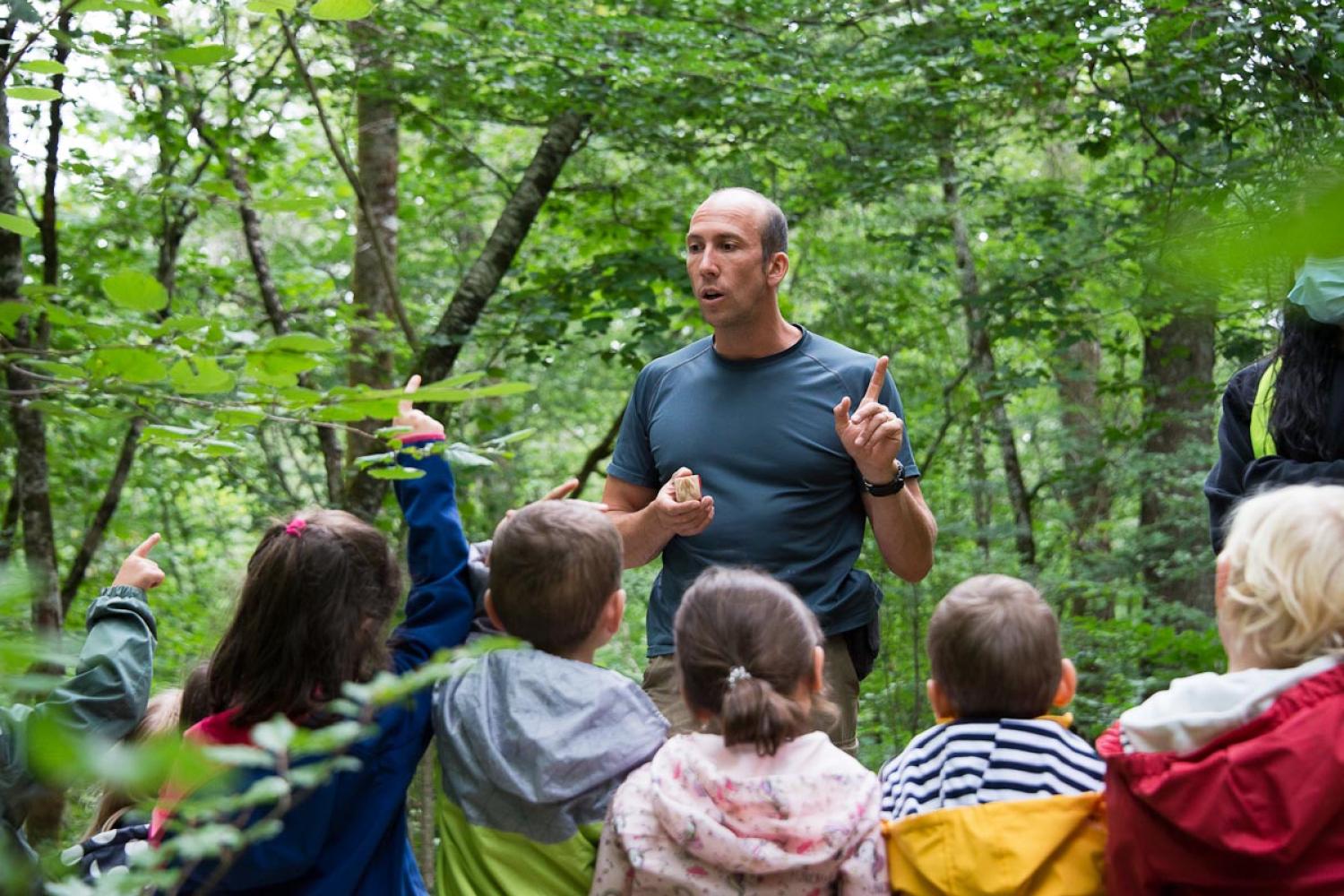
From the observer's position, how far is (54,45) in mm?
3135

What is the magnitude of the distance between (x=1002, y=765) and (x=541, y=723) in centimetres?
79

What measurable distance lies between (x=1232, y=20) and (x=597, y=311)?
323 cm

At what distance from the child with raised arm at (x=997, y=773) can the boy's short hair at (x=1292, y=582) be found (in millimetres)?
291

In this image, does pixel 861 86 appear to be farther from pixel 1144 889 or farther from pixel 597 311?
pixel 1144 889

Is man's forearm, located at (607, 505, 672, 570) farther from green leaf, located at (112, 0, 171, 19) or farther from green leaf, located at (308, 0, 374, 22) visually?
green leaf, located at (112, 0, 171, 19)

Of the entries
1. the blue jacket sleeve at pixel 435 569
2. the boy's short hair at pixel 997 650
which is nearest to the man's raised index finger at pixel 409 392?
the blue jacket sleeve at pixel 435 569

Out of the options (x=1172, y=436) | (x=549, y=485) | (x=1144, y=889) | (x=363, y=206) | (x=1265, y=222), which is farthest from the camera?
(x=549, y=485)

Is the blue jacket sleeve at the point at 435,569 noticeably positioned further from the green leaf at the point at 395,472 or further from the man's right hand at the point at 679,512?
the man's right hand at the point at 679,512

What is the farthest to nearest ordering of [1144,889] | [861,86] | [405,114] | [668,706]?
[405,114], [861,86], [668,706], [1144,889]

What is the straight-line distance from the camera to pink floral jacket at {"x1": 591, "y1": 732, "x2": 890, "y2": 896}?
197cm

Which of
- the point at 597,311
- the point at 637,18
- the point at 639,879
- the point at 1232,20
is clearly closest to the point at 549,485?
the point at 597,311

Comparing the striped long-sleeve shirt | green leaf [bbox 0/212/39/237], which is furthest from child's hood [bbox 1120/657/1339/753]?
green leaf [bbox 0/212/39/237]

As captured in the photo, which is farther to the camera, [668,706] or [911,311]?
[911,311]

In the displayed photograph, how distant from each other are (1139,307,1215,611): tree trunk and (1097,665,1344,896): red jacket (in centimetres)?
565
